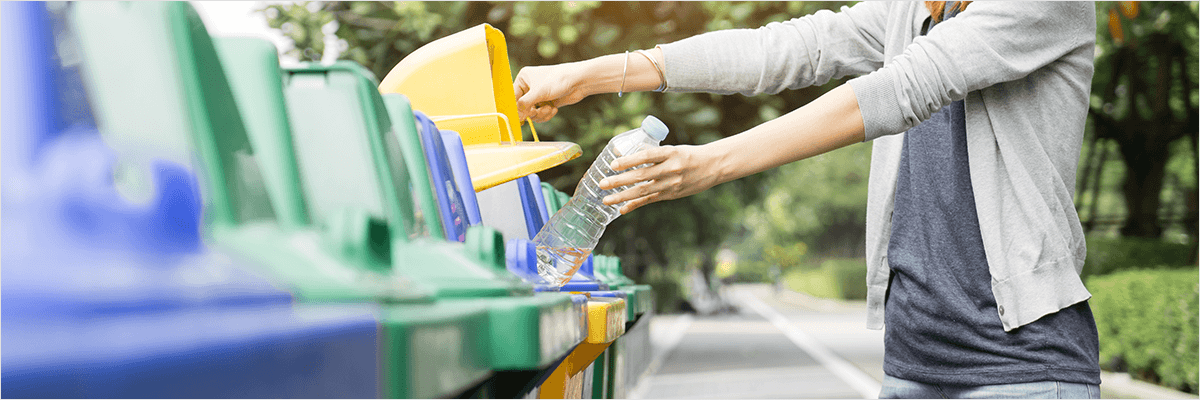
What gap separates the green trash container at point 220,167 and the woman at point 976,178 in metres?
1.07

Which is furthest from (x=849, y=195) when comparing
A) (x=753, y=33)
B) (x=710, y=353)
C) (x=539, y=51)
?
(x=753, y=33)

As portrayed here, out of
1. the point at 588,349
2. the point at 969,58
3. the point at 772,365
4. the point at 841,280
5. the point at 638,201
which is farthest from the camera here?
the point at 841,280

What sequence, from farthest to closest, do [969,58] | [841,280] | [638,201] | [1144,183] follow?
[841,280], [1144,183], [638,201], [969,58]

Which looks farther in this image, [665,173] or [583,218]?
[583,218]

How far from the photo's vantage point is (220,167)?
86 centimetres

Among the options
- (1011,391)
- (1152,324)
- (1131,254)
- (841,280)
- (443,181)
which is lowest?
(841,280)

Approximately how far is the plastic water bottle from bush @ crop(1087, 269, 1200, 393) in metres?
8.11

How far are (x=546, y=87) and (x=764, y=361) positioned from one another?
11.6 meters

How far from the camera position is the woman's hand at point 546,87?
2711 mm

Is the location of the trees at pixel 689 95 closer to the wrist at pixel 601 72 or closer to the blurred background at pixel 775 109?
the blurred background at pixel 775 109

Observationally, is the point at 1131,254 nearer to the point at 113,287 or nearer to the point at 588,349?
the point at 588,349

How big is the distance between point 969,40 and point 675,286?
1084 inches

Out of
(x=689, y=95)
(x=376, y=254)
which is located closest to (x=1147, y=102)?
(x=689, y=95)

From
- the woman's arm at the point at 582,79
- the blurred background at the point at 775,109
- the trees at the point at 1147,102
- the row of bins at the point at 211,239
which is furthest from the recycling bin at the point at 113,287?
the trees at the point at 1147,102
